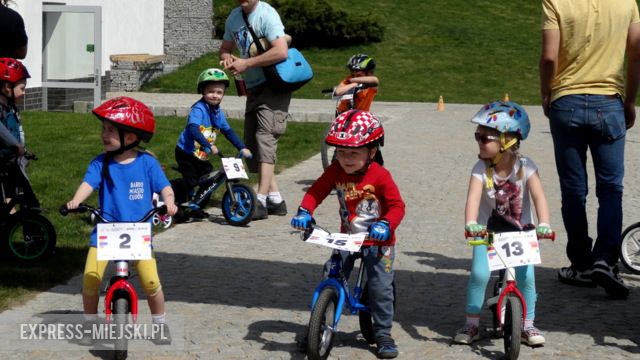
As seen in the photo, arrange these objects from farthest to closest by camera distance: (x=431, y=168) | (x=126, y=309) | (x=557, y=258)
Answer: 1. (x=431, y=168)
2. (x=557, y=258)
3. (x=126, y=309)

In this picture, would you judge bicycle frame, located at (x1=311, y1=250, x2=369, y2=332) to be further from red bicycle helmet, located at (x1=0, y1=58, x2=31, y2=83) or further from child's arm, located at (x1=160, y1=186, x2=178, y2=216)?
red bicycle helmet, located at (x1=0, y1=58, x2=31, y2=83)

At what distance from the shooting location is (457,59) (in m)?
34.2

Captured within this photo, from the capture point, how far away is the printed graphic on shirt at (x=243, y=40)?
32.7 ft

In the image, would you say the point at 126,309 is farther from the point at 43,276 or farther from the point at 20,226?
the point at 20,226

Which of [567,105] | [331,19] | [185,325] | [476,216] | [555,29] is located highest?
[331,19]

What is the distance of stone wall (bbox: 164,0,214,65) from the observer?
32.4 m

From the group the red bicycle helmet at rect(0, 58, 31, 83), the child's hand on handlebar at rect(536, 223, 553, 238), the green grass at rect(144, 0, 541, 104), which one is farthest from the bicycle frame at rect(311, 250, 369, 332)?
the green grass at rect(144, 0, 541, 104)

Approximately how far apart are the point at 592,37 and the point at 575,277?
1620 millimetres

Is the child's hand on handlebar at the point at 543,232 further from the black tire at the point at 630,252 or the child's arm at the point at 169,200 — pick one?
the black tire at the point at 630,252

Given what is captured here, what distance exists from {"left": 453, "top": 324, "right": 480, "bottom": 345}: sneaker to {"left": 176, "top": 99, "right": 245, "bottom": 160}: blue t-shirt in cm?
414

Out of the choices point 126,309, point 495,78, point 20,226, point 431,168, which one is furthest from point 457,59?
Result: point 126,309

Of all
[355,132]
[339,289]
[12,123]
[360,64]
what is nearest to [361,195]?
[355,132]

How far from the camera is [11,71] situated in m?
7.98

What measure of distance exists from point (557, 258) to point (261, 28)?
3.31 metres
